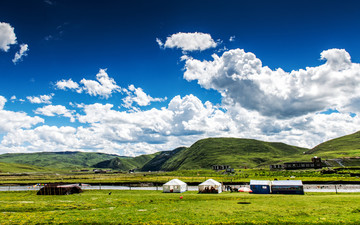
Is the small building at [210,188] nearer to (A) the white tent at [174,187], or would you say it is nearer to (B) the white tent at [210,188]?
(B) the white tent at [210,188]

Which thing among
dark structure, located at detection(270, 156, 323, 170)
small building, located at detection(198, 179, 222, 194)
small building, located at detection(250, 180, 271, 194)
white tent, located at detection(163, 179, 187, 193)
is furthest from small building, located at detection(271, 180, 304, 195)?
dark structure, located at detection(270, 156, 323, 170)

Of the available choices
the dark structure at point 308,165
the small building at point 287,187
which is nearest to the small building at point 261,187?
the small building at point 287,187

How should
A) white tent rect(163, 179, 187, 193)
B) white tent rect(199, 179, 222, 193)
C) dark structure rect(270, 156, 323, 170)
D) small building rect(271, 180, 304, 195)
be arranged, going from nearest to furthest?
small building rect(271, 180, 304, 195)
white tent rect(199, 179, 222, 193)
white tent rect(163, 179, 187, 193)
dark structure rect(270, 156, 323, 170)

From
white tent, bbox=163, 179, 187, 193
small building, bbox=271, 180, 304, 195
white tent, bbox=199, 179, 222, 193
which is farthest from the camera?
white tent, bbox=163, 179, 187, 193

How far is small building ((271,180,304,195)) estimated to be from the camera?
6059 cm

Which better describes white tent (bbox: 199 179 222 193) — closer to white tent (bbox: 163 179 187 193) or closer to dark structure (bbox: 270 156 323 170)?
white tent (bbox: 163 179 187 193)

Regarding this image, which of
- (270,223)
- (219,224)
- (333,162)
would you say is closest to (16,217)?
(219,224)

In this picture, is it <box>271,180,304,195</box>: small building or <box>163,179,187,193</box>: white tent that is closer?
<box>271,180,304,195</box>: small building

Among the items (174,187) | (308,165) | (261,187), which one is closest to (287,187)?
(261,187)

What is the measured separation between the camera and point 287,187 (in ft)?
202

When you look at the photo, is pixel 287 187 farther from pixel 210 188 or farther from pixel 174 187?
pixel 174 187

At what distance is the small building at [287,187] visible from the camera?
60594mm

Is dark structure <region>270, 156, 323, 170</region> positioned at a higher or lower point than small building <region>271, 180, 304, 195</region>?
lower

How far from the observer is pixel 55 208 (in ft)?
137
